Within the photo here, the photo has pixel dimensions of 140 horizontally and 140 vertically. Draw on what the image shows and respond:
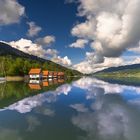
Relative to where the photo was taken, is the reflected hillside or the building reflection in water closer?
the reflected hillside

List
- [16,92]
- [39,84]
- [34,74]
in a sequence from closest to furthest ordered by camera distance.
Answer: [16,92] < [39,84] < [34,74]

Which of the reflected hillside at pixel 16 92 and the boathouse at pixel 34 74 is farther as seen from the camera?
the boathouse at pixel 34 74

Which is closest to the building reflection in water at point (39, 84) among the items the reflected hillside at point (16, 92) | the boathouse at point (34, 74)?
the reflected hillside at point (16, 92)

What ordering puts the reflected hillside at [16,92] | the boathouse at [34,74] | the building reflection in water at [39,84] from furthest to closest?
the boathouse at [34,74] → the building reflection in water at [39,84] → the reflected hillside at [16,92]

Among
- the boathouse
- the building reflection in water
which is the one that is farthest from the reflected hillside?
the boathouse

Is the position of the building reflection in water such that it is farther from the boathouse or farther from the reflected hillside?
the boathouse

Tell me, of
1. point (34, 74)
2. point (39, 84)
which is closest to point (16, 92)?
point (39, 84)

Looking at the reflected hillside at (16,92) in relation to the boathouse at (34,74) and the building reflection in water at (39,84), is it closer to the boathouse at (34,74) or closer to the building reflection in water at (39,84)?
the building reflection in water at (39,84)

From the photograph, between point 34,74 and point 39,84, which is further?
point 34,74

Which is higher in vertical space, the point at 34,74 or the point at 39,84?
the point at 34,74

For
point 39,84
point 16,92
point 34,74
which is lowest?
point 16,92

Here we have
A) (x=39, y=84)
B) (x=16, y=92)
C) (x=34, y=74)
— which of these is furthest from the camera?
(x=34, y=74)

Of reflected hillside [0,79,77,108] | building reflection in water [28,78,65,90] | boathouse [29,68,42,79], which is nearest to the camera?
reflected hillside [0,79,77,108]

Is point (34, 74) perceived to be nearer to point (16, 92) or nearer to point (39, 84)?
point (39, 84)
